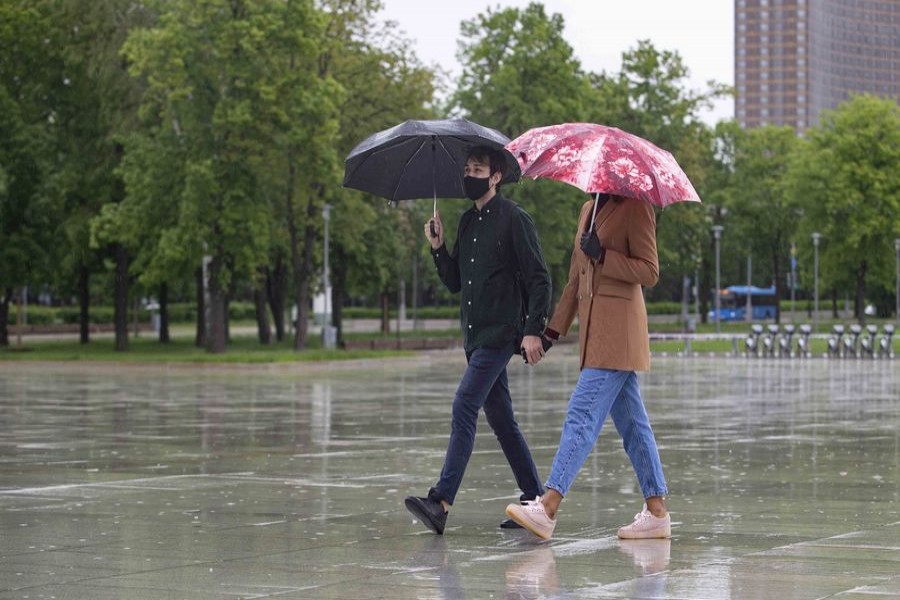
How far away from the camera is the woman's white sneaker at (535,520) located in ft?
29.0

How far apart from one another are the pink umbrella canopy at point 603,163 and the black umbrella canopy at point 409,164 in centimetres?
89

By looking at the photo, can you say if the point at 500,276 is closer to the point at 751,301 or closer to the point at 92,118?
the point at 92,118

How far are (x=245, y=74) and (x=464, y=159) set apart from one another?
3584cm

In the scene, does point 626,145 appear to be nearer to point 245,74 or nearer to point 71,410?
point 71,410

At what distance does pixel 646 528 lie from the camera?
29.5ft

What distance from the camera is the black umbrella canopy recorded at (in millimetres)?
10469

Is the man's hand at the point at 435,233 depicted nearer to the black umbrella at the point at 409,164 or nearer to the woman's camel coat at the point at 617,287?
the black umbrella at the point at 409,164

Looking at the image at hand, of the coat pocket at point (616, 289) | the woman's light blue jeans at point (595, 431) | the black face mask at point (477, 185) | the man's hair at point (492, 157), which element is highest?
the man's hair at point (492, 157)

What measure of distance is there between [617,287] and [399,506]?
8.22 feet

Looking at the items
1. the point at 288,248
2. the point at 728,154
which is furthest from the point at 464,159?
the point at 728,154

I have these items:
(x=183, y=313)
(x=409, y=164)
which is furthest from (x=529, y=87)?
(x=409, y=164)

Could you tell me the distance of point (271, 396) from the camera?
2788 centimetres

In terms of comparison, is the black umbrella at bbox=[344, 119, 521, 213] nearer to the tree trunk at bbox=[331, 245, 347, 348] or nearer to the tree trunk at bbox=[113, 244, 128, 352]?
the tree trunk at bbox=[113, 244, 128, 352]

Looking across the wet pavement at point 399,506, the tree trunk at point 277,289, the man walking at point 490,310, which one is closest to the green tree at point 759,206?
the tree trunk at point 277,289
